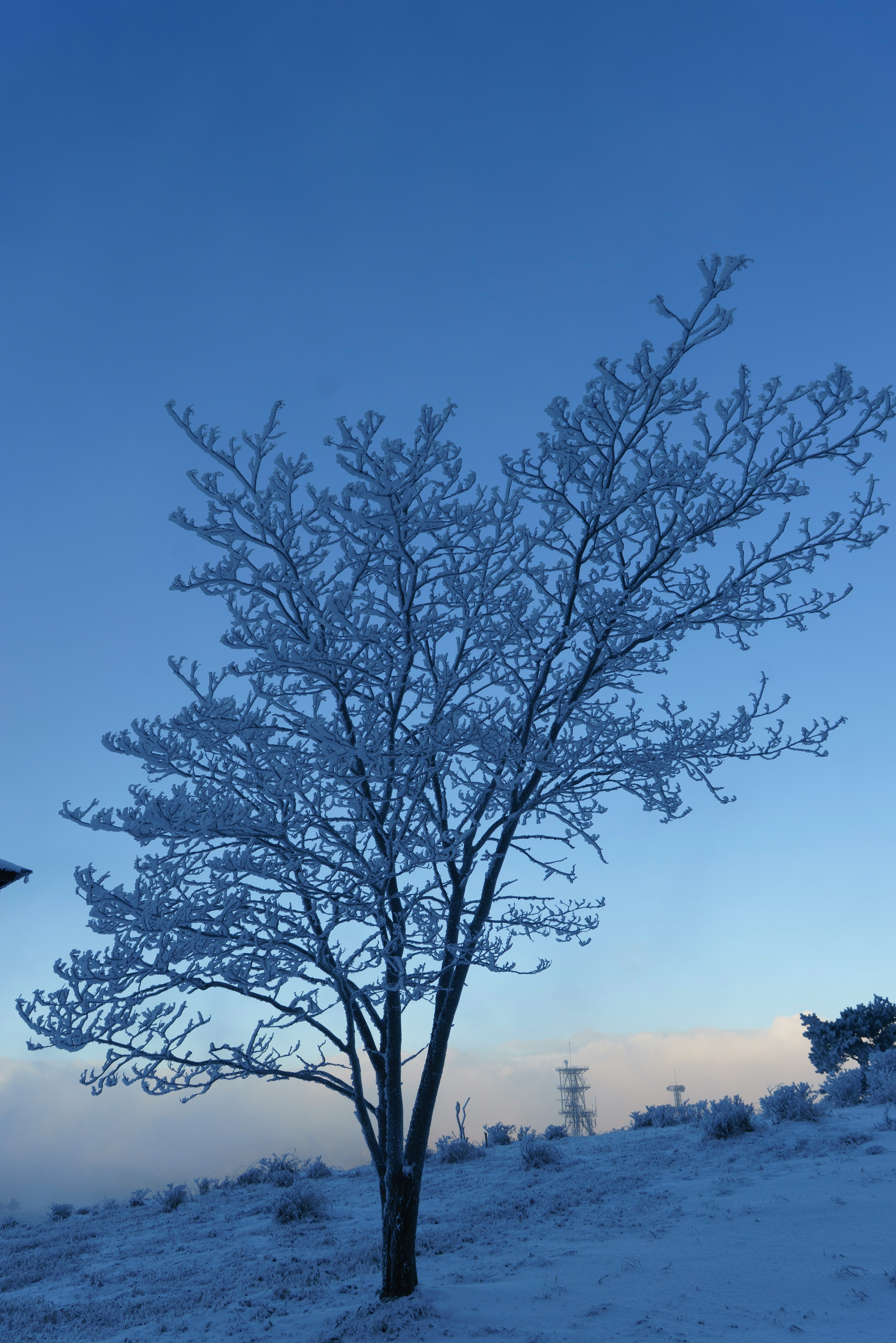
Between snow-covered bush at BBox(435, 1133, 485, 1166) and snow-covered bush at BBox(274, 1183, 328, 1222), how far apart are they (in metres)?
3.22

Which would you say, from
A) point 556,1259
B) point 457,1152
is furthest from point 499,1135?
point 556,1259

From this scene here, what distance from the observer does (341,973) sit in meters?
5.90

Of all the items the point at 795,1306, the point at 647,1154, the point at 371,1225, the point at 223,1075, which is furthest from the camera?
the point at 647,1154

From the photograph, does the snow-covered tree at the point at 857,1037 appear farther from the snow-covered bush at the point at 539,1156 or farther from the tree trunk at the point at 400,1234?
the tree trunk at the point at 400,1234

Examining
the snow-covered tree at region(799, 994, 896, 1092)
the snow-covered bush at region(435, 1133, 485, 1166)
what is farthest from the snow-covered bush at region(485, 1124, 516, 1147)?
the snow-covered tree at region(799, 994, 896, 1092)

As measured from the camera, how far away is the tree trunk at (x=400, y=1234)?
6.54 meters

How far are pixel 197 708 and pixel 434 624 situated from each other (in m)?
2.11

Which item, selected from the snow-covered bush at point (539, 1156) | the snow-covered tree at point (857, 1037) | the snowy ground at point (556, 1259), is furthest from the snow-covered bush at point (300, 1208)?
the snow-covered tree at point (857, 1037)

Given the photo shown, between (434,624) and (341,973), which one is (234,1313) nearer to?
(341,973)

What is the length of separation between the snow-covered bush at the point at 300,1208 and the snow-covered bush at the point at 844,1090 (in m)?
8.09

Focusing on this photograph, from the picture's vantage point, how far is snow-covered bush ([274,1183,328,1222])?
10898 mm

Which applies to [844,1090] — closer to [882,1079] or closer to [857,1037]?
[882,1079]

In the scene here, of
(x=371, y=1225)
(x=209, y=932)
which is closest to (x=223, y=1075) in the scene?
(x=209, y=932)

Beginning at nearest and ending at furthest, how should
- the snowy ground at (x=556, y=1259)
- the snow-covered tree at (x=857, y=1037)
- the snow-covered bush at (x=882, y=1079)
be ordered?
1. the snowy ground at (x=556, y=1259)
2. the snow-covered bush at (x=882, y=1079)
3. the snow-covered tree at (x=857, y=1037)
